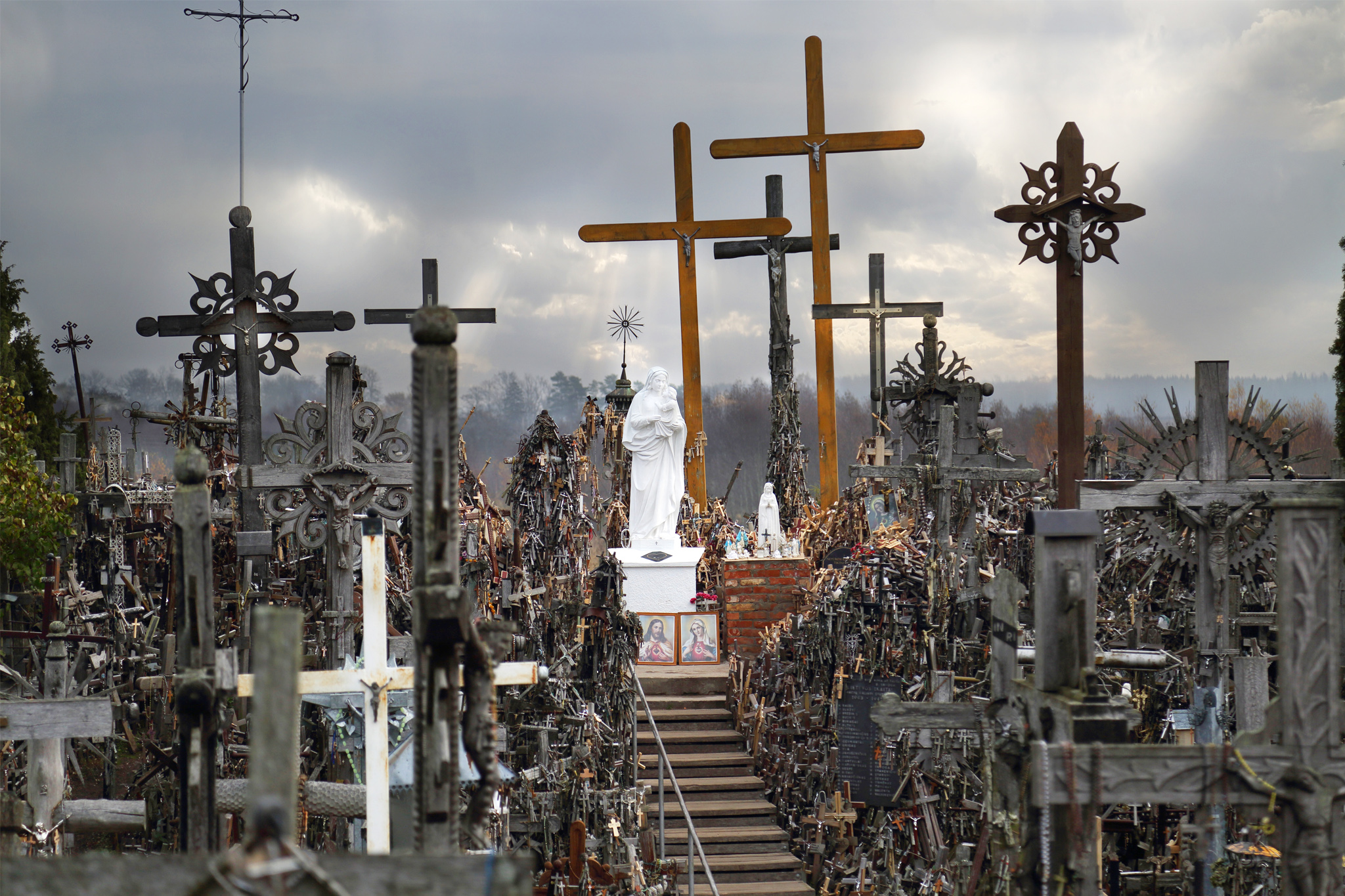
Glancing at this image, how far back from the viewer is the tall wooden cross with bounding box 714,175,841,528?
63.1ft

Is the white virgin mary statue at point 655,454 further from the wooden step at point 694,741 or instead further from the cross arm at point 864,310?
the cross arm at point 864,310

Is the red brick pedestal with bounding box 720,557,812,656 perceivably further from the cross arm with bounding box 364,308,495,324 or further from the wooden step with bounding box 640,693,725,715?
the cross arm with bounding box 364,308,495,324

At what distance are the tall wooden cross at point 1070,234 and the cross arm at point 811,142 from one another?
975 cm

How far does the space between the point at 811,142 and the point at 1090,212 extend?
10694 millimetres

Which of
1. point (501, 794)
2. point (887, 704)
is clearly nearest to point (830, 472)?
point (501, 794)

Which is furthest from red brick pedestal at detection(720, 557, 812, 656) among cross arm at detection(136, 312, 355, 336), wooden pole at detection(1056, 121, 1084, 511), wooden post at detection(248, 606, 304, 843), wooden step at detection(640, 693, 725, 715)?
wooden post at detection(248, 606, 304, 843)

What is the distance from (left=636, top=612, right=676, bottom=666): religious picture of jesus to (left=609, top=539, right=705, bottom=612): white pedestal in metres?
0.70

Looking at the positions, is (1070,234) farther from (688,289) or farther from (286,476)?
(688,289)

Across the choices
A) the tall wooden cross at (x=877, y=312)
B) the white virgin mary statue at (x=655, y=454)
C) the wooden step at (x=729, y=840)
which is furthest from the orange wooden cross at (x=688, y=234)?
the wooden step at (x=729, y=840)

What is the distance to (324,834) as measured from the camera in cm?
809

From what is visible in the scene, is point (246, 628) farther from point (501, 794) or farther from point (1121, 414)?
point (1121, 414)

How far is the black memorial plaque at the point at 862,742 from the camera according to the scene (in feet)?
32.8

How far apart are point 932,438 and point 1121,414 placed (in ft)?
57.6

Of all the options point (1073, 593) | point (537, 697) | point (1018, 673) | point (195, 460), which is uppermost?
point (195, 460)
